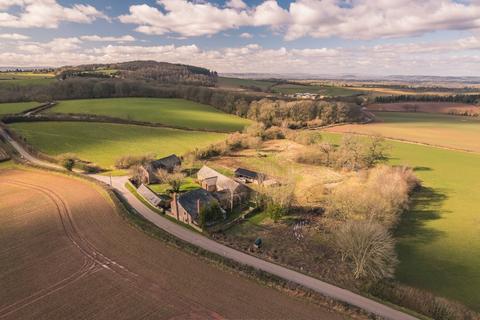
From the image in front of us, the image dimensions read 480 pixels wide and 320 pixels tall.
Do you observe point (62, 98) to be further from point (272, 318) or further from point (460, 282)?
point (460, 282)

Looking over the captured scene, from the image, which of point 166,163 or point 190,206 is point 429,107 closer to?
point 166,163

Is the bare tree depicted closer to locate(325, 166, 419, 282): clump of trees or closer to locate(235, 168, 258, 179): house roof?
locate(325, 166, 419, 282): clump of trees

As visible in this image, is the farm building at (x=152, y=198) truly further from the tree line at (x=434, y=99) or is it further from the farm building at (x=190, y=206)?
the tree line at (x=434, y=99)

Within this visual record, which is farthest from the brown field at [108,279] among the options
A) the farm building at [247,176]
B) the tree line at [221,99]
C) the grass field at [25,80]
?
the grass field at [25,80]

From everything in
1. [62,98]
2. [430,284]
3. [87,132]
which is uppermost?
[62,98]

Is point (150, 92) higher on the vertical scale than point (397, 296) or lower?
higher

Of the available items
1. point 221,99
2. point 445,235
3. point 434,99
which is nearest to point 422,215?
point 445,235

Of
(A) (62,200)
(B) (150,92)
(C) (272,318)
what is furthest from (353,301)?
(B) (150,92)

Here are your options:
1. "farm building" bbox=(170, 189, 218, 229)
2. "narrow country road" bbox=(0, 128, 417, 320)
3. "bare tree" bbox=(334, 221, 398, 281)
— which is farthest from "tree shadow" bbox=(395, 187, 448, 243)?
"farm building" bbox=(170, 189, 218, 229)
